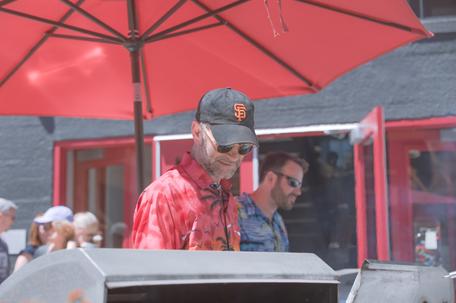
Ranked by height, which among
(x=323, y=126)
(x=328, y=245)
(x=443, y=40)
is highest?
Answer: (x=443, y=40)

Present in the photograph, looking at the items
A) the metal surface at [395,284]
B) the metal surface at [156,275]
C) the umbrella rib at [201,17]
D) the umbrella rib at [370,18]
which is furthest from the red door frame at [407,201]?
the metal surface at [156,275]

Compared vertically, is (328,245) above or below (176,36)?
below

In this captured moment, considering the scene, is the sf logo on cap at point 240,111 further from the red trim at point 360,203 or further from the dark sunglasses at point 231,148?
the red trim at point 360,203

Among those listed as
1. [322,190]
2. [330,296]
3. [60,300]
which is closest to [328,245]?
[322,190]

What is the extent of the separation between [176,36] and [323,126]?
284 cm

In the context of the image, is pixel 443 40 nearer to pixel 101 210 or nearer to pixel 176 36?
pixel 176 36

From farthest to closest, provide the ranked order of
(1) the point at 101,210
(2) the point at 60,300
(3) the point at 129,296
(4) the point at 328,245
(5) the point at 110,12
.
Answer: (1) the point at 101,210 → (4) the point at 328,245 → (5) the point at 110,12 → (3) the point at 129,296 → (2) the point at 60,300

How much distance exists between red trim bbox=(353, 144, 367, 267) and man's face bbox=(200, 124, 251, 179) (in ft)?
13.6

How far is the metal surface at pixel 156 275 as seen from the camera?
53.9 inches

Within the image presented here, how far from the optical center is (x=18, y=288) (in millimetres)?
1518

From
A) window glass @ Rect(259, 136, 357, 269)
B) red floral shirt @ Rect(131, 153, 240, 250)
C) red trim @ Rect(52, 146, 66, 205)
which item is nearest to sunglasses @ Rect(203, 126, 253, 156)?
red floral shirt @ Rect(131, 153, 240, 250)

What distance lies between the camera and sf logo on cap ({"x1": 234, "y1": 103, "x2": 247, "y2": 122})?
2367 millimetres

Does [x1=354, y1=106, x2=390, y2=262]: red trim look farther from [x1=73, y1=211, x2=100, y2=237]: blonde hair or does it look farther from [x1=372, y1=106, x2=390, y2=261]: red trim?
[x1=73, y1=211, x2=100, y2=237]: blonde hair

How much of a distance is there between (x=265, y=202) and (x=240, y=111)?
5.88 feet
